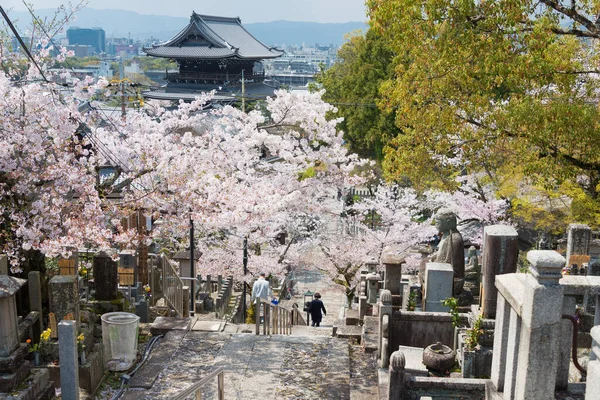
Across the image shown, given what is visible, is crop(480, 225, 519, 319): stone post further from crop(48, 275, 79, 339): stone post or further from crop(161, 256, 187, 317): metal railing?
crop(48, 275, 79, 339): stone post

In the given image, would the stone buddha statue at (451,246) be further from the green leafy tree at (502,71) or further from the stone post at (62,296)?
the stone post at (62,296)

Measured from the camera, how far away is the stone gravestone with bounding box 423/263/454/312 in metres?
10.4

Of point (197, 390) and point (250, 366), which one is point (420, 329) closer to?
point (250, 366)

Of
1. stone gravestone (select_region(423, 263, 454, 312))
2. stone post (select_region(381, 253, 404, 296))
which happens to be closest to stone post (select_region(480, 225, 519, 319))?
stone gravestone (select_region(423, 263, 454, 312))

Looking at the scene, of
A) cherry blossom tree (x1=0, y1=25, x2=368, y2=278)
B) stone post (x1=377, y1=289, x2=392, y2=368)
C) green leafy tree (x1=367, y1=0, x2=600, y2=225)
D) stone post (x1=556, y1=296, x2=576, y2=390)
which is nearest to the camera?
stone post (x1=556, y1=296, x2=576, y2=390)

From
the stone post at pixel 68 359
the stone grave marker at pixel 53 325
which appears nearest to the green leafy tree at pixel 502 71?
the stone post at pixel 68 359

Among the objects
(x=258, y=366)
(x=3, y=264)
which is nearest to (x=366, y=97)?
(x=258, y=366)

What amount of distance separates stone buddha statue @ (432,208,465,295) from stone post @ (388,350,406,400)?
161 inches

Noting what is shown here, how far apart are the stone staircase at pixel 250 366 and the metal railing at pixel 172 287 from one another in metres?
0.71

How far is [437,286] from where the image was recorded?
413 inches

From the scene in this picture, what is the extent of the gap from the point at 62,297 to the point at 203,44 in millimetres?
36431

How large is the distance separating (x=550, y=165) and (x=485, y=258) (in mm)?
3052

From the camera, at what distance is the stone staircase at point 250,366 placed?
29.3ft

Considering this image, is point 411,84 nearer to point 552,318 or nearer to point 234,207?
point 234,207
